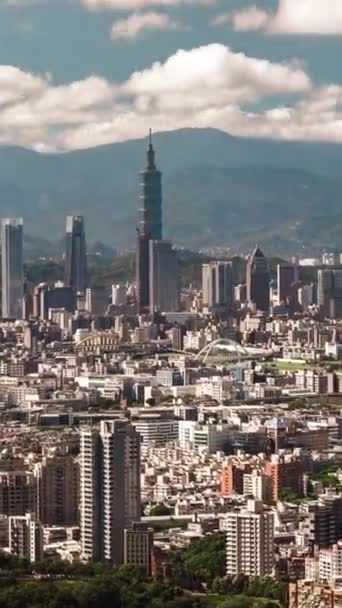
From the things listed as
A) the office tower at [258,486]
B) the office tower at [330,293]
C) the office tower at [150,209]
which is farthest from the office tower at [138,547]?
the office tower at [150,209]

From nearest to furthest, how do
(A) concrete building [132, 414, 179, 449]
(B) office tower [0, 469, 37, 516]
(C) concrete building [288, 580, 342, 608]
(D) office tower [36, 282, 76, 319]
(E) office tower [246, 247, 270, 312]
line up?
(C) concrete building [288, 580, 342, 608] < (B) office tower [0, 469, 37, 516] < (A) concrete building [132, 414, 179, 449] < (E) office tower [246, 247, 270, 312] < (D) office tower [36, 282, 76, 319]

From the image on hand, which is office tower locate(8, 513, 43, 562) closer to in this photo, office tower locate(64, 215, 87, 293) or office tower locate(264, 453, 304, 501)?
office tower locate(264, 453, 304, 501)

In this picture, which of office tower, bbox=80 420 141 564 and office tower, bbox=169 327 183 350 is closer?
office tower, bbox=80 420 141 564

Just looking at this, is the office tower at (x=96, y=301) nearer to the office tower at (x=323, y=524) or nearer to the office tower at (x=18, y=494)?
the office tower at (x=18, y=494)

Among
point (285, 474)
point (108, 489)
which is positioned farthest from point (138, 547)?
point (285, 474)

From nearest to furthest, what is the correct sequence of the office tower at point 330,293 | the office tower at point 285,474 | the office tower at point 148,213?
1. the office tower at point 285,474
2. the office tower at point 330,293
3. the office tower at point 148,213

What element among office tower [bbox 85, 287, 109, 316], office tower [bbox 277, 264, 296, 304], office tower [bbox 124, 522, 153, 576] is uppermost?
office tower [bbox 277, 264, 296, 304]

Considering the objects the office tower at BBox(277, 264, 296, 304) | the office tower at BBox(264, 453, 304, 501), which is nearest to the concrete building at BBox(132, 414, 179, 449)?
the office tower at BBox(264, 453, 304, 501)
